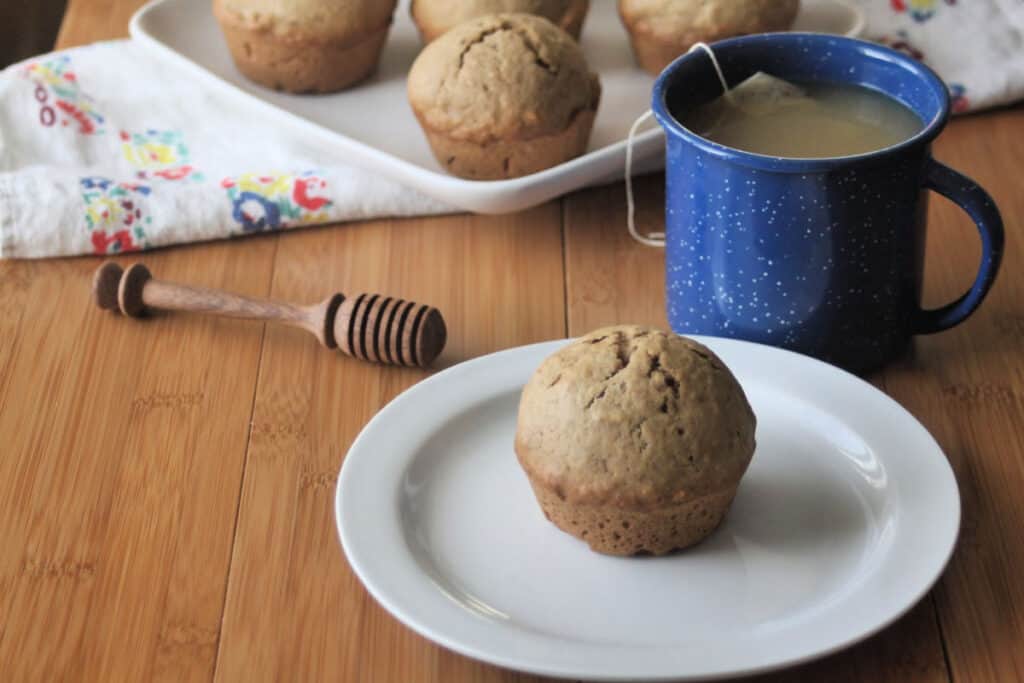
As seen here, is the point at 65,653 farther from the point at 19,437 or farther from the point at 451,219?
the point at 451,219

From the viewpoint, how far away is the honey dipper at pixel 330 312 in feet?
3.25

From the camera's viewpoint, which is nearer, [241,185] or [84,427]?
[84,427]

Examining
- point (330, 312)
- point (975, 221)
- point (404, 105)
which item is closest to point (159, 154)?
point (404, 105)

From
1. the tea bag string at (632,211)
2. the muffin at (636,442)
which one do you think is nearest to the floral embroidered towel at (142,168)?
the tea bag string at (632,211)

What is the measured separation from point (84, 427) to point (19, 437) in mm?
47

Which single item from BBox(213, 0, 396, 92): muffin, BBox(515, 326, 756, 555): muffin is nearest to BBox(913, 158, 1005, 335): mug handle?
BBox(515, 326, 756, 555): muffin

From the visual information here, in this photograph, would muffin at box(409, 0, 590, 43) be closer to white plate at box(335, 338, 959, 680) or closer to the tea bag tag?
the tea bag tag

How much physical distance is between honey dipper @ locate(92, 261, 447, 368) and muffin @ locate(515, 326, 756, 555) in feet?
0.65

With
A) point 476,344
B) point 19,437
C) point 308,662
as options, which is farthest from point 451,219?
point 308,662

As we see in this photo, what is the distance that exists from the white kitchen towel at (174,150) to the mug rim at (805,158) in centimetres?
29

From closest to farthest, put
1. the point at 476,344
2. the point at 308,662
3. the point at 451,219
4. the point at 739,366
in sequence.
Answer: the point at 308,662, the point at 739,366, the point at 476,344, the point at 451,219

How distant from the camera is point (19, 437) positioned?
3.22 feet

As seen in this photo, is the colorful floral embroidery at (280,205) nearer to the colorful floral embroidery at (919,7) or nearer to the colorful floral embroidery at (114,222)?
the colorful floral embroidery at (114,222)

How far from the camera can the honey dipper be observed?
3.25 ft
